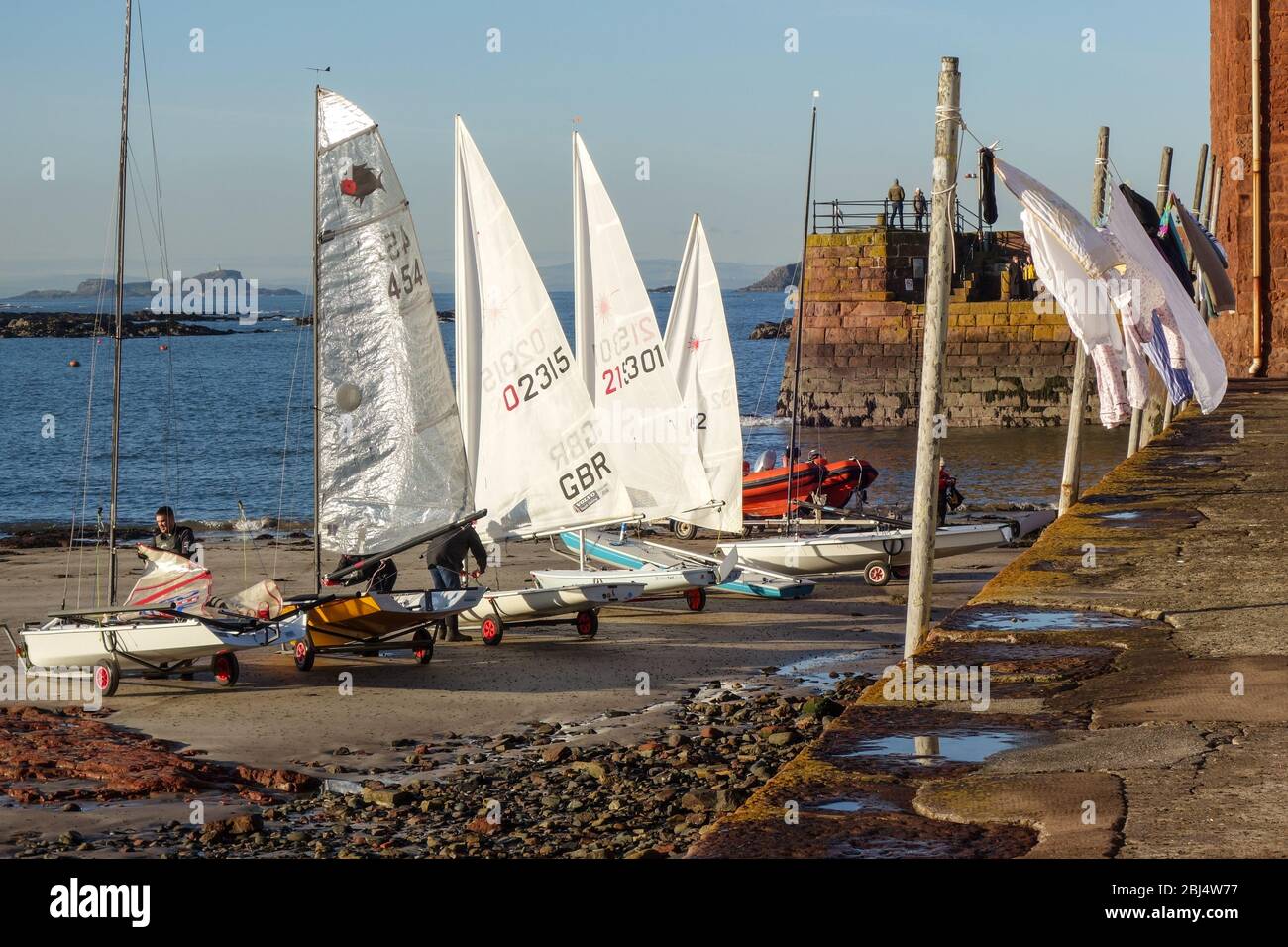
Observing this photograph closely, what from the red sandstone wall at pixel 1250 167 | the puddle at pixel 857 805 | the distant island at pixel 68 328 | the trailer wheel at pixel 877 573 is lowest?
the puddle at pixel 857 805

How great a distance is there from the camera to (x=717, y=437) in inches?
892

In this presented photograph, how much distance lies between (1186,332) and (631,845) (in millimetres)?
7650

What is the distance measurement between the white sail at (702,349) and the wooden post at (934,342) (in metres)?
12.3

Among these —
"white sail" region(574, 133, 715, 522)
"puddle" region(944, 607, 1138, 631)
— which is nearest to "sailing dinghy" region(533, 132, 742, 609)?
"white sail" region(574, 133, 715, 522)

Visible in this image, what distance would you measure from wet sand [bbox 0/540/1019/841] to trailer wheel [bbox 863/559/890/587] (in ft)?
0.47

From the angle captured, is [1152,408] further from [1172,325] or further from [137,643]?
[137,643]

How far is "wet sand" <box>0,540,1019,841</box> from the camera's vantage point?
1285 centimetres

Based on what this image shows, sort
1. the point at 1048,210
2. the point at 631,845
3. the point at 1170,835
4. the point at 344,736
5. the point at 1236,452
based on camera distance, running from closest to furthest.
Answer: the point at 1170,835 < the point at 631,845 < the point at 1048,210 < the point at 344,736 < the point at 1236,452

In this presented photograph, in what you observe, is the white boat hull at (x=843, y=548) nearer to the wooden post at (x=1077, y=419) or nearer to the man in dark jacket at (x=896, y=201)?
the wooden post at (x=1077, y=419)

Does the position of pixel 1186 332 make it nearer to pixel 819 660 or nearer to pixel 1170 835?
pixel 819 660

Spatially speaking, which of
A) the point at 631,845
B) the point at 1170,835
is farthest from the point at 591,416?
the point at 1170,835

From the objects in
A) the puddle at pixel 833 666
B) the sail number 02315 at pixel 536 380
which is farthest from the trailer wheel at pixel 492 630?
the puddle at pixel 833 666

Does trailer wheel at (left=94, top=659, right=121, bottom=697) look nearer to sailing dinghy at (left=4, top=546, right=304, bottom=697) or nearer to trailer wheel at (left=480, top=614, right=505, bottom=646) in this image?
sailing dinghy at (left=4, top=546, right=304, bottom=697)

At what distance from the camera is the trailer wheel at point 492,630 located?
16.9 meters
